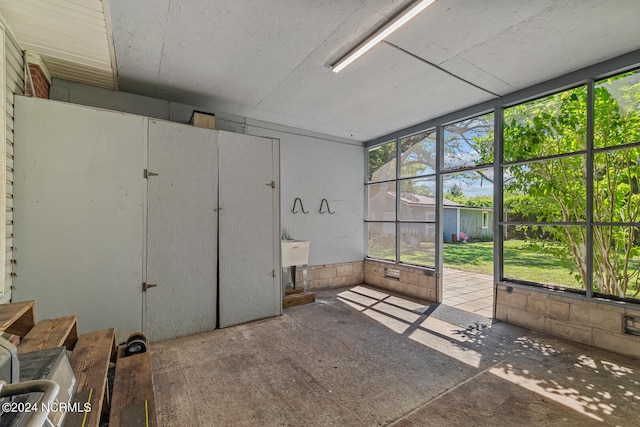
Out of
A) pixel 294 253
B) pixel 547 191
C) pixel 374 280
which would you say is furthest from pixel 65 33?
pixel 374 280

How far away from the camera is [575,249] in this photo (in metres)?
3.39

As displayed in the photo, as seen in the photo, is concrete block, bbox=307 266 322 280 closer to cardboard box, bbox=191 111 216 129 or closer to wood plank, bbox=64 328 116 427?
cardboard box, bbox=191 111 216 129

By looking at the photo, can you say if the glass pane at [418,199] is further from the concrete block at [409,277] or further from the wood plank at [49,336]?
the wood plank at [49,336]

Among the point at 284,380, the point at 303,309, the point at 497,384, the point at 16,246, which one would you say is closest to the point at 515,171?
the point at 497,384

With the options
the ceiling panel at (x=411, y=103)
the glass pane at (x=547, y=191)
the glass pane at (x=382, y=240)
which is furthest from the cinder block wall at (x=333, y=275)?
the glass pane at (x=547, y=191)

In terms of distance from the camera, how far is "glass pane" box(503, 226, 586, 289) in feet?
11.0

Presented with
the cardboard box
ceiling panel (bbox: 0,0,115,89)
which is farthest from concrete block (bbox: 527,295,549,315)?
ceiling panel (bbox: 0,0,115,89)

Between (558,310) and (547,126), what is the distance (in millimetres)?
2306

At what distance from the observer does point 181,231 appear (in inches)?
127

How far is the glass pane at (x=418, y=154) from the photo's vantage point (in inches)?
192

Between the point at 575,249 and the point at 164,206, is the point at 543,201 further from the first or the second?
the point at 164,206

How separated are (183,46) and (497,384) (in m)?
4.24

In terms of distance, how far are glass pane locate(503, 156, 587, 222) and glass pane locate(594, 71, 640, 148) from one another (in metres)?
0.32

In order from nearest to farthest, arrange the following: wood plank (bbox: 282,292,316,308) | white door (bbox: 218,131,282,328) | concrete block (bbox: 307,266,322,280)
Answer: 1. white door (bbox: 218,131,282,328)
2. wood plank (bbox: 282,292,316,308)
3. concrete block (bbox: 307,266,322,280)
